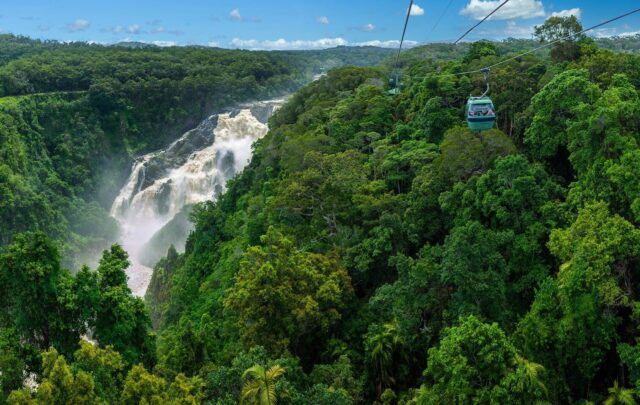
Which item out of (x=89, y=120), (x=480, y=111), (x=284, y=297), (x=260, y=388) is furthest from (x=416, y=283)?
(x=89, y=120)

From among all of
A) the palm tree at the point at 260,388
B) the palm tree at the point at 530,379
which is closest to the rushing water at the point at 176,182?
the palm tree at the point at 260,388

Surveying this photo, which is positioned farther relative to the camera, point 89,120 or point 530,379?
point 89,120

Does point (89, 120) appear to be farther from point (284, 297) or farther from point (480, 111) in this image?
point (480, 111)

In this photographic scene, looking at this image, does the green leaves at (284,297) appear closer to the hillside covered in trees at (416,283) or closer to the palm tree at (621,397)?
the hillside covered in trees at (416,283)

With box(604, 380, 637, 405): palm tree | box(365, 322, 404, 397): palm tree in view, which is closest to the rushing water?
box(365, 322, 404, 397): palm tree

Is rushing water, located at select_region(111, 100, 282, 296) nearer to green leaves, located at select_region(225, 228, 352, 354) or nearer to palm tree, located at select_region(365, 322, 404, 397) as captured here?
green leaves, located at select_region(225, 228, 352, 354)
